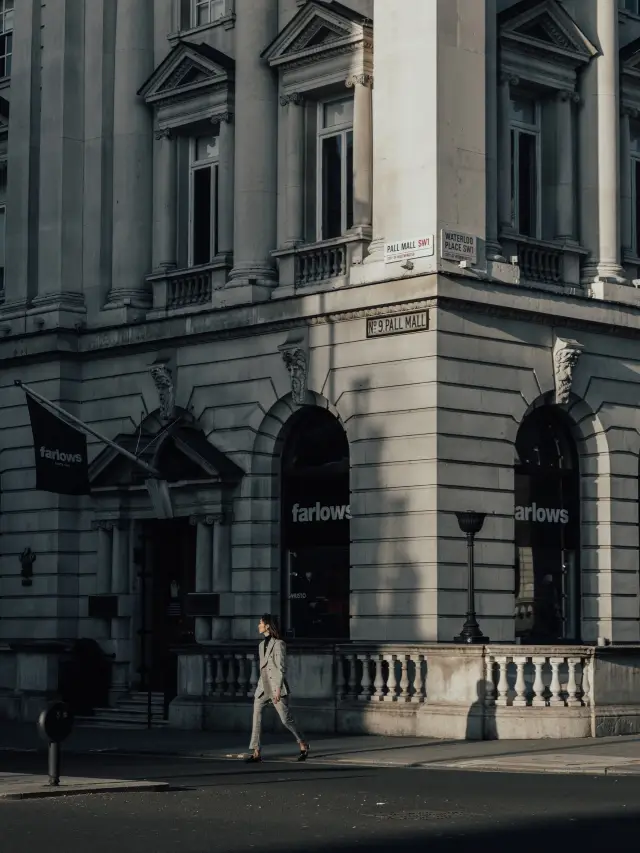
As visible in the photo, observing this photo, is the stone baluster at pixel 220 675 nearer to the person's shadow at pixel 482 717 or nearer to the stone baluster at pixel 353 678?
the stone baluster at pixel 353 678

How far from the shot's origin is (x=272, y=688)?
26.0 meters

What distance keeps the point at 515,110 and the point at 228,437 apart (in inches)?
337

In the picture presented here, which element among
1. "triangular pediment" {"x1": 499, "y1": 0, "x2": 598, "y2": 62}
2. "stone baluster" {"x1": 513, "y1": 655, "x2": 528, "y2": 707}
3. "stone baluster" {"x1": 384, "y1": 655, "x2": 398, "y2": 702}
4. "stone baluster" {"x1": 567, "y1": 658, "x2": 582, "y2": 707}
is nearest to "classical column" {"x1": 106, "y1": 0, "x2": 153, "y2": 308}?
"triangular pediment" {"x1": 499, "y1": 0, "x2": 598, "y2": 62}

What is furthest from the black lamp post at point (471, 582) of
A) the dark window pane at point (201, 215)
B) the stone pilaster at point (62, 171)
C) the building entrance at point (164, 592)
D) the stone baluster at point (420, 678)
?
the stone pilaster at point (62, 171)

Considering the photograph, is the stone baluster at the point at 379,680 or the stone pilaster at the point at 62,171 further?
the stone pilaster at the point at 62,171

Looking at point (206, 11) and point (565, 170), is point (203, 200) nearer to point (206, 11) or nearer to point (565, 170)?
point (206, 11)

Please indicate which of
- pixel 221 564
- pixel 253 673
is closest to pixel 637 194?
pixel 221 564

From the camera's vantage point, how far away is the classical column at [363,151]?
3488 cm

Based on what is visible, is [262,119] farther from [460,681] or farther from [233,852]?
[233,852]

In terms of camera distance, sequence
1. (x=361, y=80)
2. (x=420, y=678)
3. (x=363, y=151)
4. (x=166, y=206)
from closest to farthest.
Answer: (x=420, y=678) < (x=361, y=80) < (x=363, y=151) < (x=166, y=206)

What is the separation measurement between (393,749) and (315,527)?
315 inches

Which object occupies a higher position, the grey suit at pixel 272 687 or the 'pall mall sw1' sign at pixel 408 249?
the 'pall mall sw1' sign at pixel 408 249

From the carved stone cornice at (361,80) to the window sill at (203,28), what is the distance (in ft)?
13.2

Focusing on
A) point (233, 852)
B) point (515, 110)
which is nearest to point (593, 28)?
point (515, 110)
